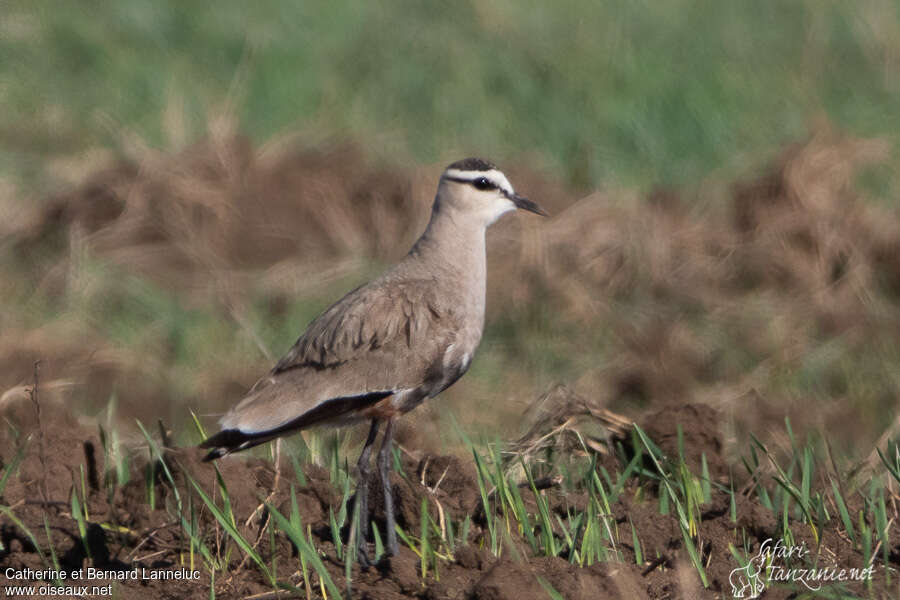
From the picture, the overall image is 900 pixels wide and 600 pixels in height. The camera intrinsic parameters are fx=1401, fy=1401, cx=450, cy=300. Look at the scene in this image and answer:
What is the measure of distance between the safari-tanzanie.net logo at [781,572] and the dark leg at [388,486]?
3.58 feet

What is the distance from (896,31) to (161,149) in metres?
6.83

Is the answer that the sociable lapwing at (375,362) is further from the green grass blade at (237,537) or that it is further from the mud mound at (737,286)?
the mud mound at (737,286)

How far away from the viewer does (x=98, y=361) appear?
23.5ft

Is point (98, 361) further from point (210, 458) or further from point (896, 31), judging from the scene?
point (896, 31)

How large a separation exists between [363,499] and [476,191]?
4.23 ft

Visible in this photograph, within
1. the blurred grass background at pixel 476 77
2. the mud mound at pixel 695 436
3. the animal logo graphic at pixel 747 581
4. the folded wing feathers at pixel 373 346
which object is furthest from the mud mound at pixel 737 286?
the animal logo graphic at pixel 747 581

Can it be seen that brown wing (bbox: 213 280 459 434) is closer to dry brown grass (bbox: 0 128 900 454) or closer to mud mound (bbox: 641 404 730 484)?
mud mound (bbox: 641 404 730 484)

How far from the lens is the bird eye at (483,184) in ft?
17.2

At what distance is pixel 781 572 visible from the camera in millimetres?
4055

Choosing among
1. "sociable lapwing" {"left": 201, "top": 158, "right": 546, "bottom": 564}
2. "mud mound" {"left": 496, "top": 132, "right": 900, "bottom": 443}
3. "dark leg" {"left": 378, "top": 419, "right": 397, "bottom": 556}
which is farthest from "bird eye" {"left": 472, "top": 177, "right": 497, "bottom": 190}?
"mud mound" {"left": 496, "top": 132, "right": 900, "bottom": 443}

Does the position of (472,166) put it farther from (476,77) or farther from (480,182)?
(476,77)

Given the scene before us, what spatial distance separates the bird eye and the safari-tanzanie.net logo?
1.75 metres

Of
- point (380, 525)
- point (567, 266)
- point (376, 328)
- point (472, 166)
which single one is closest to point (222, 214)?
point (567, 266)

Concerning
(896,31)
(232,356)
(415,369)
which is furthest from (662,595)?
(896,31)
